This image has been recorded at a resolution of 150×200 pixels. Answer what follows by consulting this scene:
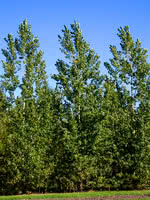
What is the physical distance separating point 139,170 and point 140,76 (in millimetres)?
7312

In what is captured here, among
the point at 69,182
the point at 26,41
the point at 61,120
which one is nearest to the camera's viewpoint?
the point at 69,182

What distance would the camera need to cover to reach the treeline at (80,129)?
17641mm

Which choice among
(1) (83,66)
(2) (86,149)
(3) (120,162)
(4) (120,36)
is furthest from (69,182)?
(4) (120,36)

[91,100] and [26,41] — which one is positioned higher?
[26,41]

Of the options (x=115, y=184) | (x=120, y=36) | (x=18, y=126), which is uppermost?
(x=120, y=36)

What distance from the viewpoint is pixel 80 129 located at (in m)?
17.9

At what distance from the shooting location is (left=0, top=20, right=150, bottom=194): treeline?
57.9 feet

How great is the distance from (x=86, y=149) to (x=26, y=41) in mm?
11688

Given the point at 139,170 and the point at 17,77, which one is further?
the point at 17,77

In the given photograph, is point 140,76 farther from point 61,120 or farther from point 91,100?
point 61,120

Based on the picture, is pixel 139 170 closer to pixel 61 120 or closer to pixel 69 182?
pixel 69 182

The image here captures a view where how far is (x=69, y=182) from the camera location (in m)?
17.4

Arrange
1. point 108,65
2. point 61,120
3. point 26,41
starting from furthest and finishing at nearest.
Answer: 1. point 26,41
2. point 108,65
3. point 61,120

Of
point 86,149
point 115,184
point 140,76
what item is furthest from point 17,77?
point 115,184
